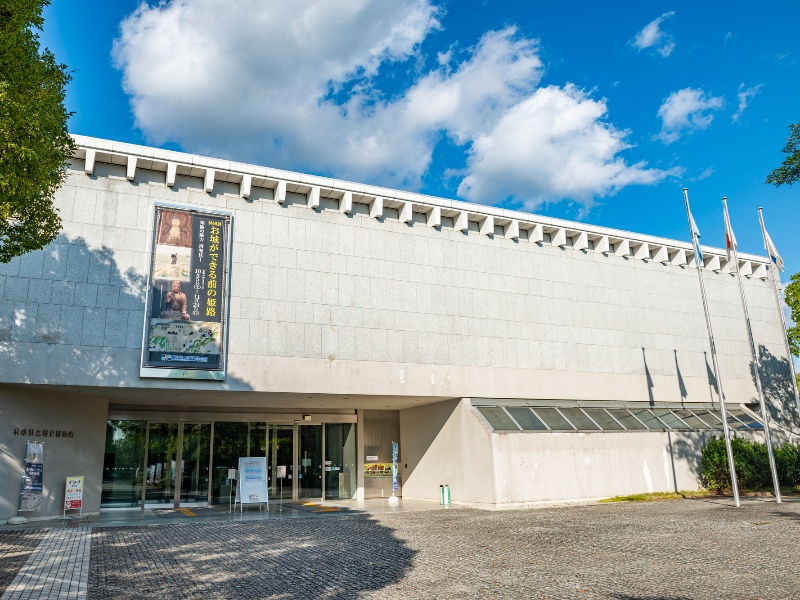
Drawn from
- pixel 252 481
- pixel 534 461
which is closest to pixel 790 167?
pixel 534 461

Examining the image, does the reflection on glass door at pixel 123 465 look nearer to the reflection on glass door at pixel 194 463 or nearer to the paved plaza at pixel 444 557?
the reflection on glass door at pixel 194 463

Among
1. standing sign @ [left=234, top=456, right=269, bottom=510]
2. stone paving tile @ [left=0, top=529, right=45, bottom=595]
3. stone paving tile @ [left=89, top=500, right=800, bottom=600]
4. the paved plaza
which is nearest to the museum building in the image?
standing sign @ [left=234, top=456, right=269, bottom=510]

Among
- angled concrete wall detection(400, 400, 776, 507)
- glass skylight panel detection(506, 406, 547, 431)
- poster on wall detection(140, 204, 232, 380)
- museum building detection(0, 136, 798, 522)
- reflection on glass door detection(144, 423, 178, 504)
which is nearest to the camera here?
museum building detection(0, 136, 798, 522)

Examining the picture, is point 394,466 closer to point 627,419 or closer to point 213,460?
point 213,460

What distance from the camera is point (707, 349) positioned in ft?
98.0

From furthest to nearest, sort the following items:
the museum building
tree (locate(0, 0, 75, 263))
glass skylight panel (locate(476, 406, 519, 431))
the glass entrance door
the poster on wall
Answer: the glass entrance door, glass skylight panel (locate(476, 406, 519, 431)), the poster on wall, the museum building, tree (locate(0, 0, 75, 263))

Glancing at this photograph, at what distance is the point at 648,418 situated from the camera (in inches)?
1002

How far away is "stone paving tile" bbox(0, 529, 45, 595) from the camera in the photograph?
32.0 ft

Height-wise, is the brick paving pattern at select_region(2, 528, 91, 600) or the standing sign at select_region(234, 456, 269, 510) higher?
the standing sign at select_region(234, 456, 269, 510)

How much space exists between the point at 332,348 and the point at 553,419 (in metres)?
8.82

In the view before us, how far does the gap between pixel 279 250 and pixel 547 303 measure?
11561mm

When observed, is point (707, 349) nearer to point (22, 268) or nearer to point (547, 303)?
point (547, 303)

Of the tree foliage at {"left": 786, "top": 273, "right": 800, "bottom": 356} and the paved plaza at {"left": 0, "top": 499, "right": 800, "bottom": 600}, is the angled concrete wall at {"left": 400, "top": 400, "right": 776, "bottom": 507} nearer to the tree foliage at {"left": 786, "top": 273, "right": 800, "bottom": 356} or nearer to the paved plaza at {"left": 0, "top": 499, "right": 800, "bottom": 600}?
the paved plaza at {"left": 0, "top": 499, "right": 800, "bottom": 600}

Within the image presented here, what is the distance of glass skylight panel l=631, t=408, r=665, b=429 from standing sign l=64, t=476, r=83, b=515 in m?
20.8
